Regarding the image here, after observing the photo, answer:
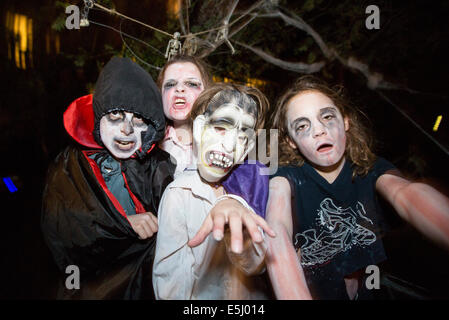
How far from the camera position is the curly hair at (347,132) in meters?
1.30

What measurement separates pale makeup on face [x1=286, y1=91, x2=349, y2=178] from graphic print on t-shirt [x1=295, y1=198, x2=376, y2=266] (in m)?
0.27

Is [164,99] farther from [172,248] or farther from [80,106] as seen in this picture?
[172,248]

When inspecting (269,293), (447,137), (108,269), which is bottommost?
(269,293)

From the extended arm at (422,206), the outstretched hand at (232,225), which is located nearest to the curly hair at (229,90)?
the outstretched hand at (232,225)

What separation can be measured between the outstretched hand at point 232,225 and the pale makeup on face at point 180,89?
2.29 feet

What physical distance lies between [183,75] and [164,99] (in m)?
0.19

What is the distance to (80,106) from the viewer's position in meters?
1.31

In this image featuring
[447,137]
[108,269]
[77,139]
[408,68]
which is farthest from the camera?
[408,68]

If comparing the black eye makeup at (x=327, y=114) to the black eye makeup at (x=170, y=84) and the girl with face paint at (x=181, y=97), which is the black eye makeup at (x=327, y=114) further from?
the black eye makeup at (x=170, y=84)

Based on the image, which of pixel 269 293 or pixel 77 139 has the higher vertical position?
pixel 77 139

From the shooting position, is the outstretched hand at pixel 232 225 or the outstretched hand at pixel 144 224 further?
the outstretched hand at pixel 144 224

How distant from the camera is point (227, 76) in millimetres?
2240

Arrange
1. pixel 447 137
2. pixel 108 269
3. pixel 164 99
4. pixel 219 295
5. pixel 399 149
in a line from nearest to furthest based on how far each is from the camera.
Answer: pixel 219 295, pixel 108 269, pixel 164 99, pixel 447 137, pixel 399 149

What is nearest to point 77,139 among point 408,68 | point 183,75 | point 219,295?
point 183,75
